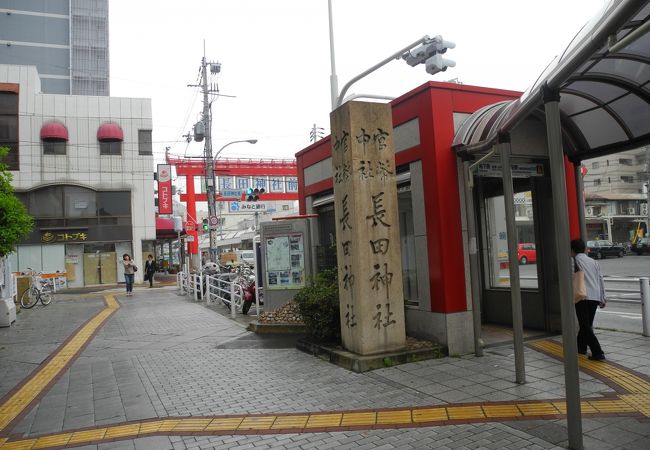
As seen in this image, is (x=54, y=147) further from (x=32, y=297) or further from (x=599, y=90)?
(x=599, y=90)

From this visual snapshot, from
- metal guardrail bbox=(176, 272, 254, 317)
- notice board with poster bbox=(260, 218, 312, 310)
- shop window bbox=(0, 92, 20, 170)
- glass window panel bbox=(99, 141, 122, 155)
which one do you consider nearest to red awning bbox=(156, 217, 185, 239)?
glass window panel bbox=(99, 141, 122, 155)

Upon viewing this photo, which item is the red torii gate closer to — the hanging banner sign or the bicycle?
the hanging banner sign

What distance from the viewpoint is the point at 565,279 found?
394cm

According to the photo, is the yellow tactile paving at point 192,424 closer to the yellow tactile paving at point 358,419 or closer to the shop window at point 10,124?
the yellow tactile paving at point 358,419

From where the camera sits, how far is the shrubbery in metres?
7.63

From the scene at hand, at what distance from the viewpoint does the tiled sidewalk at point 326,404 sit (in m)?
4.32

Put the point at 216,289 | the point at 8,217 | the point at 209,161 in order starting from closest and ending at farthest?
the point at 8,217
the point at 216,289
the point at 209,161

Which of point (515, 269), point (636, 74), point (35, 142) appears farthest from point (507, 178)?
point (35, 142)

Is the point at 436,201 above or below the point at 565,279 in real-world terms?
above

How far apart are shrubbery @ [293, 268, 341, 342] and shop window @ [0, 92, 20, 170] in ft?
87.2

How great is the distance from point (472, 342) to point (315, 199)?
5.66 metres

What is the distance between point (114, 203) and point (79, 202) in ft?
6.27

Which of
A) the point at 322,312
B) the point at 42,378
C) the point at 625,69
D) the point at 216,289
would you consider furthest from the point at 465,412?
the point at 216,289

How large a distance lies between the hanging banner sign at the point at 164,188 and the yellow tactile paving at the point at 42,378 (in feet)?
61.6
